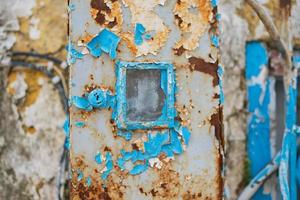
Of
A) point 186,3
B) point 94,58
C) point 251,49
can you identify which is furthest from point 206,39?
point 251,49

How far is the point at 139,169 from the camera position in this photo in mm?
1136

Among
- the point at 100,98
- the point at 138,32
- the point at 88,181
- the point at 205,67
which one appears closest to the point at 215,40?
the point at 205,67

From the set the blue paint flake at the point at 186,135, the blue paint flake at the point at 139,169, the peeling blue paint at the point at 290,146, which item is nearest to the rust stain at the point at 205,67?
the blue paint flake at the point at 186,135

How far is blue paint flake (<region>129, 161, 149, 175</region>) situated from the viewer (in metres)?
1.13

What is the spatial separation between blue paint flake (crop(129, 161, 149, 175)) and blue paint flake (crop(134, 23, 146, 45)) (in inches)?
9.7

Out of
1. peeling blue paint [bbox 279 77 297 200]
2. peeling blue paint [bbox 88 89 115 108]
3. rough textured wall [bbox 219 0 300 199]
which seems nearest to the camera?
peeling blue paint [bbox 88 89 115 108]

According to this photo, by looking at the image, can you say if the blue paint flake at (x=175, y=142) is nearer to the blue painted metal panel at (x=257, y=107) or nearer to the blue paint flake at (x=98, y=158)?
the blue paint flake at (x=98, y=158)

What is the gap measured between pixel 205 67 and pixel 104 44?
8.3 inches

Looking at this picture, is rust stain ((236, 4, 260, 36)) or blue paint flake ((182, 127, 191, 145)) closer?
blue paint flake ((182, 127, 191, 145))

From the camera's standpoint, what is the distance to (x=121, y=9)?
1116mm

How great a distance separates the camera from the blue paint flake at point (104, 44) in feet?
3.65

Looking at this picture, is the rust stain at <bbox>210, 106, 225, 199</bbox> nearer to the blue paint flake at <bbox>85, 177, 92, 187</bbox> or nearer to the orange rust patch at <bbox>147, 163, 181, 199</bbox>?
the orange rust patch at <bbox>147, 163, 181, 199</bbox>

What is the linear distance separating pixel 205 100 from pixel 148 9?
22cm

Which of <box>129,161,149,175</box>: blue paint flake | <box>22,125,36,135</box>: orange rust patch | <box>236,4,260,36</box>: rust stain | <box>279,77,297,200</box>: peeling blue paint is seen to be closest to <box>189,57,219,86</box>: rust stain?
<box>129,161,149,175</box>: blue paint flake
